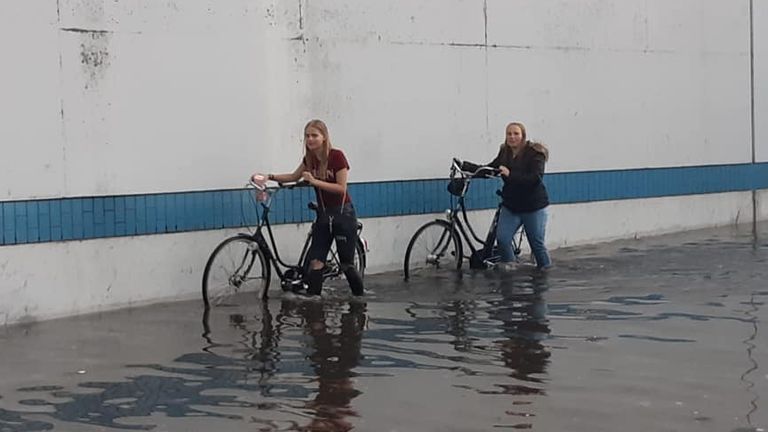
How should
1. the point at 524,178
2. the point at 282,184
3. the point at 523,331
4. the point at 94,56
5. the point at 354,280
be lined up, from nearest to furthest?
the point at 523,331, the point at 94,56, the point at 282,184, the point at 354,280, the point at 524,178

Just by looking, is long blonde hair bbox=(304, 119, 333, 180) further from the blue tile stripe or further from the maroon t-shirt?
the blue tile stripe

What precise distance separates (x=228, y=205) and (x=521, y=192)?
3286 millimetres

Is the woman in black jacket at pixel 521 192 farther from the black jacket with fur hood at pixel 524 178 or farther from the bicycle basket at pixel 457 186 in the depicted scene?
the bicycle basket at pixel 457 186

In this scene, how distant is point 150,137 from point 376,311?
2522mm

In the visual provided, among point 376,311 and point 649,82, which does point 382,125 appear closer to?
point 376,311

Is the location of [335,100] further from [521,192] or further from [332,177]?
[521,192]

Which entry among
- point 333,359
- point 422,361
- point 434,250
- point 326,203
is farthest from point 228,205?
point 422,361

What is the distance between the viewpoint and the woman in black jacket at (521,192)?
13.8 meters

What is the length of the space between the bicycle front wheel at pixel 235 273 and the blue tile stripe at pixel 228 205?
19.4 inches

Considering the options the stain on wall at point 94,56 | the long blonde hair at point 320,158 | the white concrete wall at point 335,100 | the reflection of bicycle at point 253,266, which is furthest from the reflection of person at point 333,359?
the stain on wall at point 94,56

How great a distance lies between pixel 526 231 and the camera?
1404 centimetres

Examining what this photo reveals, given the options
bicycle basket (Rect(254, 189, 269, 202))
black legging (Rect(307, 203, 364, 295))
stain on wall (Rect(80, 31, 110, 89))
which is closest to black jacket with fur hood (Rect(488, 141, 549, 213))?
black legging (Rect(307, 203, 364, 295))

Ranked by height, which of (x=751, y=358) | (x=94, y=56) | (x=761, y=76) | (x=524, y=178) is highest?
(x=761, y=76)

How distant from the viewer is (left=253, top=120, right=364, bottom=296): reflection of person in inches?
461
